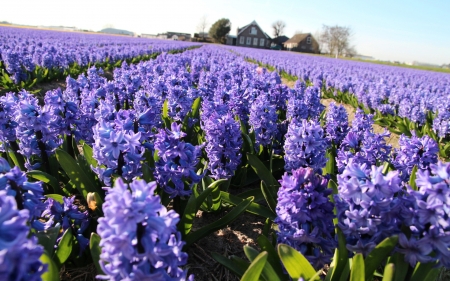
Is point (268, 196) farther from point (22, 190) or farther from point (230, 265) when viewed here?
point (22, 190)

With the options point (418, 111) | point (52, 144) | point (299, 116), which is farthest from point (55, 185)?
point (418, 111)

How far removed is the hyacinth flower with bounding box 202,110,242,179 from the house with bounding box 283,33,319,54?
9084 cm

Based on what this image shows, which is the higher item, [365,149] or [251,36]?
[251,36]

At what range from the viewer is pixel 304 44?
302 feet

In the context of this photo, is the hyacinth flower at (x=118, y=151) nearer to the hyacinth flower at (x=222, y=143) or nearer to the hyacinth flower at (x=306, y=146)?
the hyacinth flower at (x=222, y=143)

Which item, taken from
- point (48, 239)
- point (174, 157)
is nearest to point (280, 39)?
point (174, 157)

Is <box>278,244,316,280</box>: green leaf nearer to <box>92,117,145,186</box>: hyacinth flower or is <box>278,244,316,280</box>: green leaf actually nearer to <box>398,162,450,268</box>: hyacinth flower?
<box>398,162,450,268</box>: hyacinth flower

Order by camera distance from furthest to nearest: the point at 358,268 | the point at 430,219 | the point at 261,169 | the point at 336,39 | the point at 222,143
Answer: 1. the point at 336,39
2. the point at 261,169
3. the point at 222,143
4. the point at 358,268
5. the point at 430,219

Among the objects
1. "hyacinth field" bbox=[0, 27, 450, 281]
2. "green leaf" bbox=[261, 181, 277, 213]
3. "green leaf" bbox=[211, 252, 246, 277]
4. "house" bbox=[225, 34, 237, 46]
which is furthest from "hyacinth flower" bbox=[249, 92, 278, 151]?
"house" bbox=[225, 34, 237, 46]

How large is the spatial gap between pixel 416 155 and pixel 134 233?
2.79 metres

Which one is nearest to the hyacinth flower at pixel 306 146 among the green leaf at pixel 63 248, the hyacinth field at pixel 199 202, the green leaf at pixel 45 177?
the hyacinth field at pixel 199 202

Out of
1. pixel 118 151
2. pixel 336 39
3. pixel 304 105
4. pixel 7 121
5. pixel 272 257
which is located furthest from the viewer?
pixel 336 39

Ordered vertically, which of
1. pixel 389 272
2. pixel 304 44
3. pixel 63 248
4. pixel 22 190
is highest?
pixel 304 44

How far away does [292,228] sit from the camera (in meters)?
1.98
